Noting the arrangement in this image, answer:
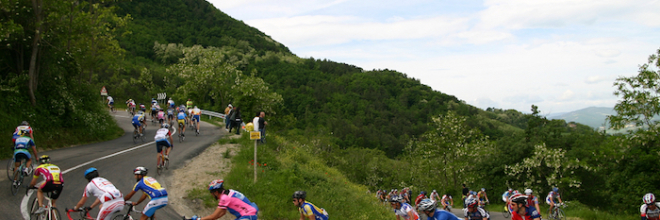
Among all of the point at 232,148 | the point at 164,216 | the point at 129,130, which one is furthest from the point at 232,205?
the point at 129,130

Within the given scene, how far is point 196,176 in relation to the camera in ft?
43.6

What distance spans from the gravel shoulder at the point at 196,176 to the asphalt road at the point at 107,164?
0.32 m

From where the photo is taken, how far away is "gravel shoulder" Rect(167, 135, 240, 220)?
10852 millimetres

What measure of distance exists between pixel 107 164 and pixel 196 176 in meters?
3.46

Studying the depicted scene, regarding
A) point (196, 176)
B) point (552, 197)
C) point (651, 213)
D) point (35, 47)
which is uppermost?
point (35, 47)

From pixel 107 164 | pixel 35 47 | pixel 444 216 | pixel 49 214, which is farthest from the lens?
pixel 35 47

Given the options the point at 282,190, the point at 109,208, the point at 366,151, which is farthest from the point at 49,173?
the point at 366,151

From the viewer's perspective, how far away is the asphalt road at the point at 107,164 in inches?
386

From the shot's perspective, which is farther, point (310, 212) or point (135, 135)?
point (135, 135)

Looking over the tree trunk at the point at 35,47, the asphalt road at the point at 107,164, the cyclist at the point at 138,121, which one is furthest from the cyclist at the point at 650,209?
the tree trunk at the point at 35,47

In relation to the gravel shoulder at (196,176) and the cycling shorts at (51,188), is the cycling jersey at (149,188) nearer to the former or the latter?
the cycling shorts at (51,188)

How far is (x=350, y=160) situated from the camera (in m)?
64.4

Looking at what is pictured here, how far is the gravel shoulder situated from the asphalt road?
0.32 meters

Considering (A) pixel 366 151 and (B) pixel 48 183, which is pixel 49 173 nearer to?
(B) pixel 48 183
